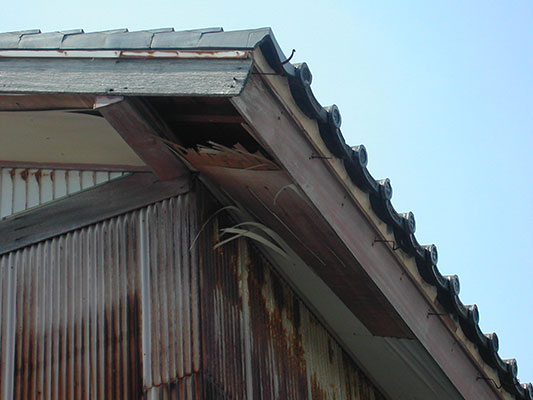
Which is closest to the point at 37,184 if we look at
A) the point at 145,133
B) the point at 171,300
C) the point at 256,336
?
the point at 145,133

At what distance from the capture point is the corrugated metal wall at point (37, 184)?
16.6 ft

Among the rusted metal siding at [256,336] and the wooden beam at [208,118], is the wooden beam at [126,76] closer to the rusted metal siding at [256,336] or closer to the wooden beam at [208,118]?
the wooden beam at [208,118]

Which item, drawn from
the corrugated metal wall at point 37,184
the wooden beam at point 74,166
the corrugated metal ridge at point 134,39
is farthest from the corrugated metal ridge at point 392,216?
the corrugated metal wall at point 37,184

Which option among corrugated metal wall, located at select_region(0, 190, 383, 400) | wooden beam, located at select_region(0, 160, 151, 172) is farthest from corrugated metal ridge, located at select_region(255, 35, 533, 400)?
wooden beam, located at select_region(0, 160, 151, 172)

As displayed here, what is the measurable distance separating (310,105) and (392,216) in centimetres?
92

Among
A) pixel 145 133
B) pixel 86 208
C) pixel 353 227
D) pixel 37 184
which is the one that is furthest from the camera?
pixel 37 184

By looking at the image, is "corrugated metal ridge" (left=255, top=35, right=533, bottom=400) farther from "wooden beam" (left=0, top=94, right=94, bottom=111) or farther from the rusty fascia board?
"wooden beam" (left=0, top=94, right=94, bottom=111)

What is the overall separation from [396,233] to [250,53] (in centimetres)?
→ 154

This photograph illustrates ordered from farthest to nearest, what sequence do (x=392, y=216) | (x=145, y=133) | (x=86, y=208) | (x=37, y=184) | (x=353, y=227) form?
(x=37, y=184)
(x=86, y=208)
(x=392, y=216)
(x=353, y=227)
(x=145, y=133)

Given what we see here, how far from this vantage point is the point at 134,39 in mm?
4172

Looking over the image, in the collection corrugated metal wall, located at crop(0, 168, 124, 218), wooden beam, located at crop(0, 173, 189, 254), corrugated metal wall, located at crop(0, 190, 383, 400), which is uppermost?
corrugated metal wall, located at crop(0, 168, 124, 218)

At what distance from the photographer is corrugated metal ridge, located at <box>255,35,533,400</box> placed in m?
4.10

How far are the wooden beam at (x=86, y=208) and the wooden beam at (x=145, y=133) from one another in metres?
0.10

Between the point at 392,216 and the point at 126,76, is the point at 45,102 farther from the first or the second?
the point at 392,216
